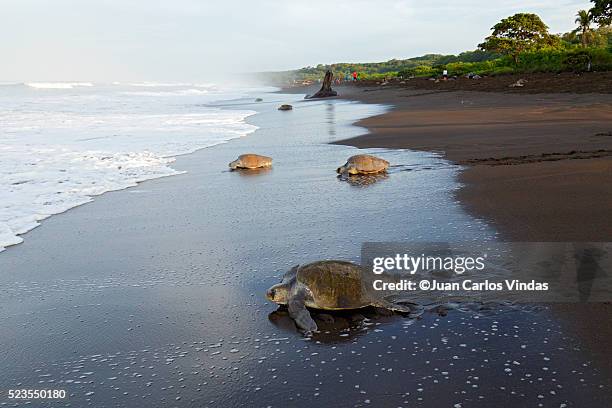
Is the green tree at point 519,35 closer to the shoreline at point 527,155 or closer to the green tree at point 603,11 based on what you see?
the green tree at point 603,11

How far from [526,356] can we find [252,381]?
5.22 ft

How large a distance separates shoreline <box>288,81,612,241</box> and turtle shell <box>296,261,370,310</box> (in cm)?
202

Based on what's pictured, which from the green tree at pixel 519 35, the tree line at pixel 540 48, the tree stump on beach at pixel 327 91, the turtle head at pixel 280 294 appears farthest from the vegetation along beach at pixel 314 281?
the green tree at pixel 519 35

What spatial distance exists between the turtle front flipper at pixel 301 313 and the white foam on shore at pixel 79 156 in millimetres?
3767

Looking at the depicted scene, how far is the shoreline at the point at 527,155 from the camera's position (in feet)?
17.9

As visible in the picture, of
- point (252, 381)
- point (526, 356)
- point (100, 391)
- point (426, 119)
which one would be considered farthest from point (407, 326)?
point (426, 119)

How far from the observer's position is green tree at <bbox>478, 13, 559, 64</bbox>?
4341 cm

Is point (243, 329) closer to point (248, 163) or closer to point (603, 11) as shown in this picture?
point (248, 163)

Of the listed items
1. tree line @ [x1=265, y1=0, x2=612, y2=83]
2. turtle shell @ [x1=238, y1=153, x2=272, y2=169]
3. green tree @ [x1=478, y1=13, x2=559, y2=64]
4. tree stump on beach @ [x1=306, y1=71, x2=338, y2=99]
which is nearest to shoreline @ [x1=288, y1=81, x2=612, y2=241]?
turtle shell @ [x1=238, y1=153, x2=272, y2=169]

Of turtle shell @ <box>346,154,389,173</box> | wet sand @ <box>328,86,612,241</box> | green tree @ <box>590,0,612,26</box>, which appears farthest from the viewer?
green tree @ <box>590,0,612,26</box>

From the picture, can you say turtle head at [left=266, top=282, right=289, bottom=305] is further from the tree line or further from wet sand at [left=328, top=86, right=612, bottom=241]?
the tree line

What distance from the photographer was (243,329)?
355 centimetres

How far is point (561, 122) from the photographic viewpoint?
13156mm

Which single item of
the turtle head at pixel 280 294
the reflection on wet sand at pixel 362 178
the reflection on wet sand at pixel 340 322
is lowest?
the reflection on wet sand at pixel 340 322
